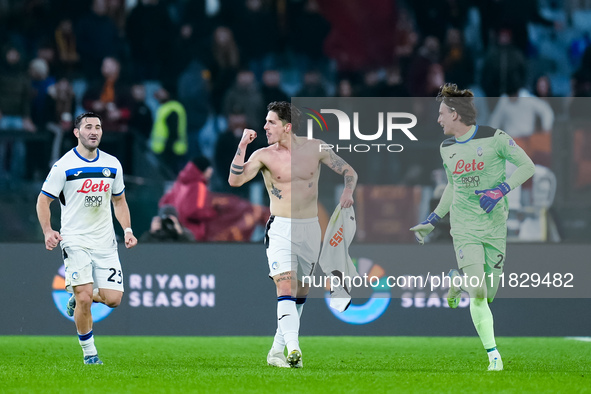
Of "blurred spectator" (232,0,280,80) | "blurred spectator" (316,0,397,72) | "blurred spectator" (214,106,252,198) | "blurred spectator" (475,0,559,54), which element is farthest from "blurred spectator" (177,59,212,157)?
"blurred spectator" (475,0,559,54)

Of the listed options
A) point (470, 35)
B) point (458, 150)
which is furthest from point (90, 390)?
point (470, 35)

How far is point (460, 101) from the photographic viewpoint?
27.6 feet

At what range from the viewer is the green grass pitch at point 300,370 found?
7004 millimetres

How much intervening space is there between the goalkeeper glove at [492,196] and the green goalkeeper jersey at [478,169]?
67 millimetres

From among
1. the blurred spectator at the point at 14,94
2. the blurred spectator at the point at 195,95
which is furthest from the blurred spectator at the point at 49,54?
the blurred spectator at the point at 195,95

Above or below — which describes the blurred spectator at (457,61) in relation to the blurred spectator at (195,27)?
below

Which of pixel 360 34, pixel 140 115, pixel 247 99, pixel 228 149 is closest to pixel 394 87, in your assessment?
pixel 360 34

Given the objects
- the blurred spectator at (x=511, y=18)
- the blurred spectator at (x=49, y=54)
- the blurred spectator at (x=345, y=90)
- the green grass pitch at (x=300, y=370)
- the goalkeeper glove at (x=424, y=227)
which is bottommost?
the green grass pitch at (x=300, y=370)

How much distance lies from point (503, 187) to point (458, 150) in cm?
51

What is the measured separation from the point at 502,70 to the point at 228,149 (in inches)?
167

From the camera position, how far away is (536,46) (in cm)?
1564

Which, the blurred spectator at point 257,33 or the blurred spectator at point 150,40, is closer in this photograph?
the blurred spectator at point 150,40

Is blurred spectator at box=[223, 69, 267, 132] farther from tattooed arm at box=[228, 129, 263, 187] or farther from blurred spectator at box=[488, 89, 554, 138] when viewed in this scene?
tattooed arm at box=[228, 129, 263, 187]

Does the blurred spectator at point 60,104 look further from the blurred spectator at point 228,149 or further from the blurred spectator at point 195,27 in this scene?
the blurred spectator at point 228,149
